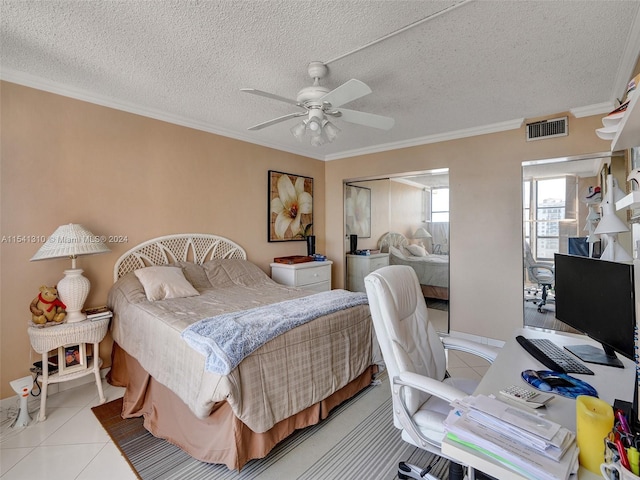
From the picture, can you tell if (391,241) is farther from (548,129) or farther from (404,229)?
(548,129)

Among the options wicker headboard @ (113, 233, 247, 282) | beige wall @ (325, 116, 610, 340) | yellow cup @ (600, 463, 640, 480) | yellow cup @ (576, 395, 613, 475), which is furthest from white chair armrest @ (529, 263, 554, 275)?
wicker headboard @ (113, 233, 247, 282)

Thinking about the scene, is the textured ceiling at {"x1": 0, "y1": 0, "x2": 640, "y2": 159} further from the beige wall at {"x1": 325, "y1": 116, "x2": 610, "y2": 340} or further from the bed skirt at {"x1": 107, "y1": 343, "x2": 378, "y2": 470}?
the bed skirt at {"x1": 107, "y1": 343, "x2": 378, "y2": 470}

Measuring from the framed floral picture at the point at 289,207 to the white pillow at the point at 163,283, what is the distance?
1.59 m

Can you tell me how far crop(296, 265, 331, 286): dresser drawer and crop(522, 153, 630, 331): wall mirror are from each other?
8.06ft

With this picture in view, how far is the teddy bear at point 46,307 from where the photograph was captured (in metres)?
2.35

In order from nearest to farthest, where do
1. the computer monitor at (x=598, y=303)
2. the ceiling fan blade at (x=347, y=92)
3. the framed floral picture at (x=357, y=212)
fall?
1. the computer monitor at (x=598, y=303)
2. the ceiling fan blade at (x=347, y=92)
3. the framed floral picture at (x=357, y=212)

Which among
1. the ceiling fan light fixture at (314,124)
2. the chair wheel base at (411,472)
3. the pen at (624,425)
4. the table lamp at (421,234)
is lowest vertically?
the chair wheel base at (411,472)

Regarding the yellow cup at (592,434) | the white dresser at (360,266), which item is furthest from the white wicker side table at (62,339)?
the white dresser at (360,266)

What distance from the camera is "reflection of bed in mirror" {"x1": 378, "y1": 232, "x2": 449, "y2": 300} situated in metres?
4.16

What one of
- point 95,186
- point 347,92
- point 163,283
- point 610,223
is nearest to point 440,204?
point 610,223

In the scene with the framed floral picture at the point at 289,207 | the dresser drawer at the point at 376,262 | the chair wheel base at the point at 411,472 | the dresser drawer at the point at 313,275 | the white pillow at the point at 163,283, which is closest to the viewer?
the chair wheel base at the point at 411,472

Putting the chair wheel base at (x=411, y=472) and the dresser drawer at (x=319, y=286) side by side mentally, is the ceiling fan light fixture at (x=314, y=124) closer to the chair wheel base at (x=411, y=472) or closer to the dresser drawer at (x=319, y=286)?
the chair wheel base at (x=411, y=472)

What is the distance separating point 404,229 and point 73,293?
3.85 metres

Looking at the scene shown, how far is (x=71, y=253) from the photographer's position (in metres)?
2.35
